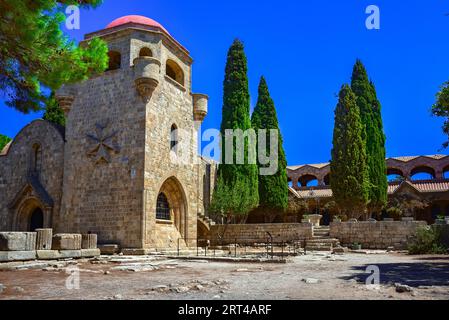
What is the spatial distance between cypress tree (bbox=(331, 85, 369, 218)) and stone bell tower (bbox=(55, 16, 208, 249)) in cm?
992

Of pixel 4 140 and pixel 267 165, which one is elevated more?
pixel 4 140

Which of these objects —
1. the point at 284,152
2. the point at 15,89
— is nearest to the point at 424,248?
the point at 284,152

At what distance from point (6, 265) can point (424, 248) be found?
1508 centimetres

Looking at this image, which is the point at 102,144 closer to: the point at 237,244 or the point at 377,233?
the point at 237,244

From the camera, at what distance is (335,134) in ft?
88.8

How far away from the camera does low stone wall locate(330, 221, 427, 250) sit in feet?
64.9

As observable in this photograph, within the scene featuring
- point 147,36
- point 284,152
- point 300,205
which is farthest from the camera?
point 300,205

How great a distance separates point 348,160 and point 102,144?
48.9 ft

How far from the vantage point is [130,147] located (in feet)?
60.7

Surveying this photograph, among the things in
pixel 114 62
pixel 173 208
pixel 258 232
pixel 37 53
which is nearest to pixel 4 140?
pixel 114 62

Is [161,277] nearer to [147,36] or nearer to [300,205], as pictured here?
[147,36]

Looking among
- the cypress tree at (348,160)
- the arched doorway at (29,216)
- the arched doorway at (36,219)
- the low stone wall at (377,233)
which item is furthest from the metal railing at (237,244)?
the arched doorway at (29,216)

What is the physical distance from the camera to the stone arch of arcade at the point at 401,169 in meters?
36.4
